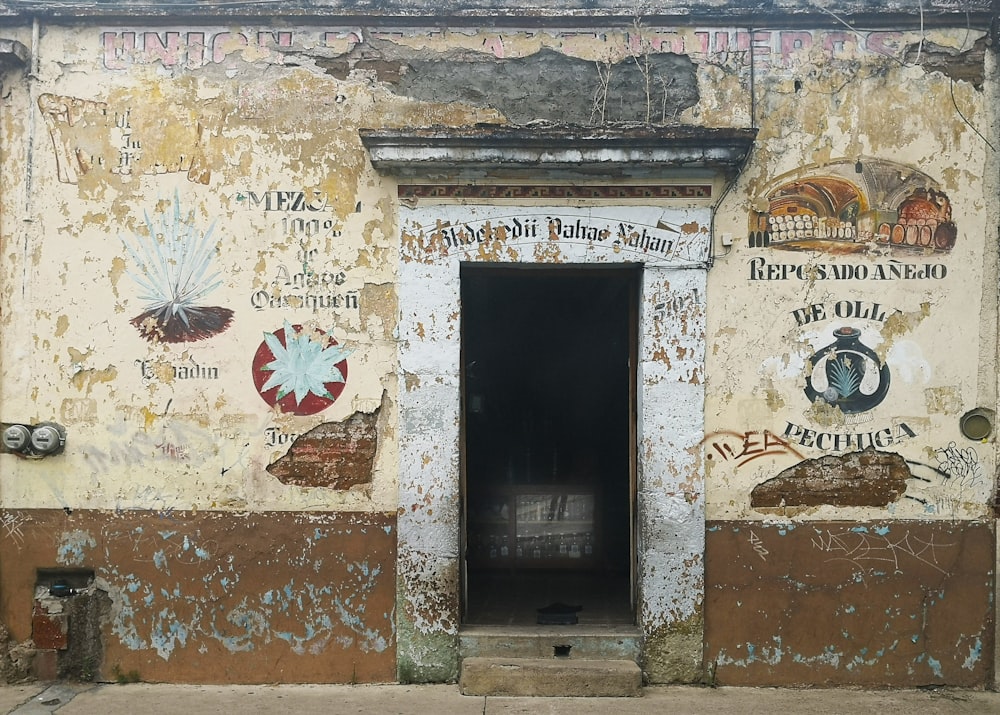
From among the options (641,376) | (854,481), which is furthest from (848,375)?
(641,376)

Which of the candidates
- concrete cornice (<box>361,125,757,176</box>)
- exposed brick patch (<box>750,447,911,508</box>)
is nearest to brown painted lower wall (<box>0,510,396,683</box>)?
concrete cornice (<box>361,125,757,176</box>)

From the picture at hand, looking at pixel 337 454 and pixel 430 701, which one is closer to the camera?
pixel 430 701

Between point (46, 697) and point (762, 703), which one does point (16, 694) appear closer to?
point (46, 697)

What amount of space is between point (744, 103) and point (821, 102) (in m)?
0.44

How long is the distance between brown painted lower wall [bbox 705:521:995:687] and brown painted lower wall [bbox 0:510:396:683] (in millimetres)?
1943

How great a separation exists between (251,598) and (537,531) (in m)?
2.83

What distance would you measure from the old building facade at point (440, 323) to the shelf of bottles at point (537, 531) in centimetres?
209

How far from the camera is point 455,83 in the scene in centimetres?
531

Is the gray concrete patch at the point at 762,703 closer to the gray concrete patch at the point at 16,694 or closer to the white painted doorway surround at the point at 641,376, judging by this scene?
the white painted doorway surround at the point at 641,376

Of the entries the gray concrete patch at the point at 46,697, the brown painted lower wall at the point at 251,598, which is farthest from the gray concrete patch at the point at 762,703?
the gray concrete patch at the point at 46,697

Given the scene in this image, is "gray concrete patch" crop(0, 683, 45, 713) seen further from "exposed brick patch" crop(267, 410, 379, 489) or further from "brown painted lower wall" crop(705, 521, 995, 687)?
"brown painted lower wall" crop(705, 521, 995, 687)

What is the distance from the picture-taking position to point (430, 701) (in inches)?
198

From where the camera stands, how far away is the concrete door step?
511 cm

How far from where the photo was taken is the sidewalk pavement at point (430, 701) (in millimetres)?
4891
